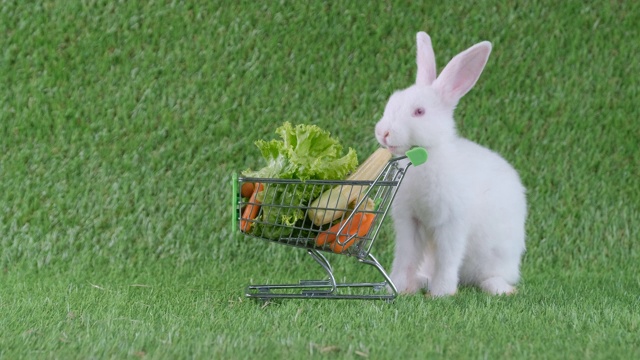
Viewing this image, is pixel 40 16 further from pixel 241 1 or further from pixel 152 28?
pixel 241 1

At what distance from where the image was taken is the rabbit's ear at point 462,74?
361 cm

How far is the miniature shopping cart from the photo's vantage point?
11.1 feet

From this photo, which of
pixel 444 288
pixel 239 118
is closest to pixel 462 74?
pixel 444 288

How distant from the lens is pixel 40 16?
5133 millimetres

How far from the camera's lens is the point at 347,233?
347 cm

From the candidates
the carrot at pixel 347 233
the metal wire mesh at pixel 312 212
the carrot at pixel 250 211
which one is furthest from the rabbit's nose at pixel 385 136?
the carrot at pixel 250 211

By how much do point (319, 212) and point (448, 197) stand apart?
568mm

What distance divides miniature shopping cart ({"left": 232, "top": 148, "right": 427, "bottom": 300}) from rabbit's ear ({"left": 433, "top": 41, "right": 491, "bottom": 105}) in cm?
33

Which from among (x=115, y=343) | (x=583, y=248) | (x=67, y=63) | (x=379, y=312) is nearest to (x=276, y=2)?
(x=67, y=63)

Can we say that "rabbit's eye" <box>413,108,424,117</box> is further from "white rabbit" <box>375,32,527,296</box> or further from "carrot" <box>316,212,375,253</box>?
"carrot" <box>316,212,375,253</box>

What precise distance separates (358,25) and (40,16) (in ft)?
5.70

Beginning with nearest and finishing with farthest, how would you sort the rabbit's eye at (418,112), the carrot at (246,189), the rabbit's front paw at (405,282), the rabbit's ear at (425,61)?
the carrot at (246,189), the rabbit's eye at (418,112), the rabbit's ear at (425,61), the rabbit's front paw at (405,282)

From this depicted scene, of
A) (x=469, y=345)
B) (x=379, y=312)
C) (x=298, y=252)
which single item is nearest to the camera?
(x=469, y=345)

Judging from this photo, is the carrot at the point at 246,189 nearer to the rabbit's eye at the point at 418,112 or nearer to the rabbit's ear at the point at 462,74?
the rabbit's eye at the point at 418,112
